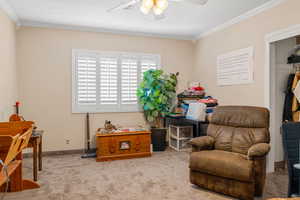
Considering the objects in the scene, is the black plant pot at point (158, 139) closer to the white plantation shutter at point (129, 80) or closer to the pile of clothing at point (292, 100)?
the white plantation shutter at point (129, 80)

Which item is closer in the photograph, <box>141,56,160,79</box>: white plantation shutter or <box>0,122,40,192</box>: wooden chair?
<box>0,122,40,192</box>: wooden chair

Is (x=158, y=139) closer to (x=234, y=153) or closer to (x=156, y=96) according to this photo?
(x=156, y=96)

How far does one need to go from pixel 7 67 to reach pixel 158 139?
3121 millimetres

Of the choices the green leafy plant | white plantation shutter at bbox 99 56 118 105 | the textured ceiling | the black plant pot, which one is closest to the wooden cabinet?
the black plant pot

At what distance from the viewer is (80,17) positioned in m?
3.97

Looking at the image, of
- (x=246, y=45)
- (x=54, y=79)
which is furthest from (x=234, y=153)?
(x=54, y=79)

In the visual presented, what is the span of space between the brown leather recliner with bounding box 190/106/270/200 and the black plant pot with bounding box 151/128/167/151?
1634 mm

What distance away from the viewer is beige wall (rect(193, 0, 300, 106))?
3.14 m

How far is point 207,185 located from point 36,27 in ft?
13.6

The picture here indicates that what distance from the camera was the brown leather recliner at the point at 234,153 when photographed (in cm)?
245

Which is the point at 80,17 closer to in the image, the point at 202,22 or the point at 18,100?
the point at 18,100

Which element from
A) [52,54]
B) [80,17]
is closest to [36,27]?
[52,54]

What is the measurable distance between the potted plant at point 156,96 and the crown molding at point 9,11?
8.57 ft

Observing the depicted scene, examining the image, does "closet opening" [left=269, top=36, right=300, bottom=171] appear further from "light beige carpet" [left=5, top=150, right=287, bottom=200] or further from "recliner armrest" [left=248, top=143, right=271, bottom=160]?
"recliner armrest" [left=248, top=143, right=271, bottom=160]
